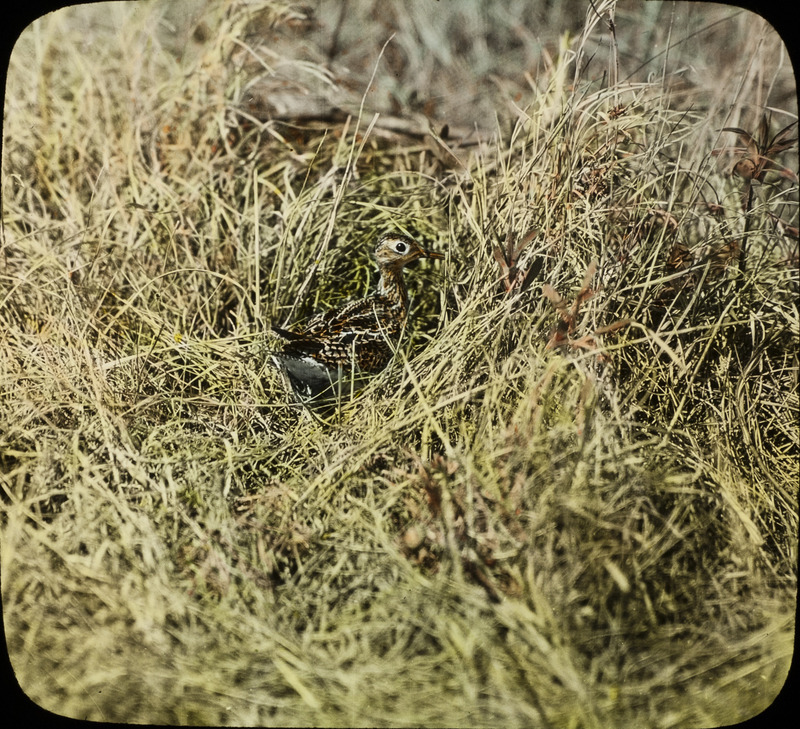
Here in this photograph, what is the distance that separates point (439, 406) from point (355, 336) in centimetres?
25

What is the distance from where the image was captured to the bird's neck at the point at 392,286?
1.57 metres

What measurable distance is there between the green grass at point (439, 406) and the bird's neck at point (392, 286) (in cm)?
10

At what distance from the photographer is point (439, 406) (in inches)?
55.9

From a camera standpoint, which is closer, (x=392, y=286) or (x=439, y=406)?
(x=439, y=406)

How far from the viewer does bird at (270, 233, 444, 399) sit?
1497 millimetres

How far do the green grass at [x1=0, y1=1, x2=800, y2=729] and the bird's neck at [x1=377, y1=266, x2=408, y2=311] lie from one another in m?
0.10

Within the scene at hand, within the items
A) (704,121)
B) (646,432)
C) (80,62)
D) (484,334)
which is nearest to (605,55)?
(704,121)

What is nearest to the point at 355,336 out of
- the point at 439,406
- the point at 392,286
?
the point at 392,286

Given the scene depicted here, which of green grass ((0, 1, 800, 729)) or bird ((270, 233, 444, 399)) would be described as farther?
bird ((270, 233, 444, 399))

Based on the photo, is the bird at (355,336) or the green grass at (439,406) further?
the bird at (355,336)

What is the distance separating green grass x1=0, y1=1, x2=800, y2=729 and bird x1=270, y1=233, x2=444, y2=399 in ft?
0.19

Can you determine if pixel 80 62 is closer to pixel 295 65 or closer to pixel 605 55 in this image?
pixel 295 65

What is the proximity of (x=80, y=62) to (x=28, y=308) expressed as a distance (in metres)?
0.57

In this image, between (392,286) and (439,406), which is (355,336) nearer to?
(392,286)
